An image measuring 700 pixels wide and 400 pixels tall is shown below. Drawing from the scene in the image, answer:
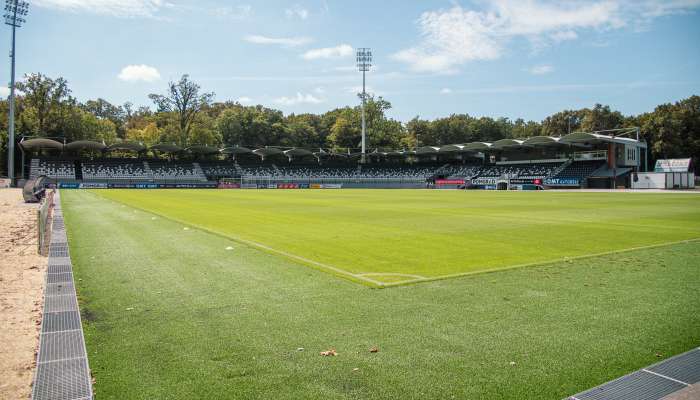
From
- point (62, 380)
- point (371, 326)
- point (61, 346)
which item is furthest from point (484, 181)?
point (62, 380)

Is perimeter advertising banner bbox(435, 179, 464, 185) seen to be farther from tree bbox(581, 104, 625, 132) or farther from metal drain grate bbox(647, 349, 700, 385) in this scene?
metal drain grate bbox(647, 349, 700, 385)

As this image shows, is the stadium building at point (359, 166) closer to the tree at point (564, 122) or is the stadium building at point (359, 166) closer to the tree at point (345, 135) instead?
the tree at point (345, 135)

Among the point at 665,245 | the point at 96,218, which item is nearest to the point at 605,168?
the point at 665,245

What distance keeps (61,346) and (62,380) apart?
3.11 feet

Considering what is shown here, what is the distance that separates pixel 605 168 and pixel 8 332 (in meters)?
75.4

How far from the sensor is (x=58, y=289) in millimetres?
7371

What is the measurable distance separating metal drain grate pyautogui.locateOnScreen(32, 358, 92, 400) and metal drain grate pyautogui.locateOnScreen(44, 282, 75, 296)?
3.12 m

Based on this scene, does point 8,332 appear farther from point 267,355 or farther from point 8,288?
point 267,355

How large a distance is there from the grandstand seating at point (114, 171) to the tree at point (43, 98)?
1438 centimetres

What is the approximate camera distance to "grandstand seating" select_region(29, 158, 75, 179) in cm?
7225

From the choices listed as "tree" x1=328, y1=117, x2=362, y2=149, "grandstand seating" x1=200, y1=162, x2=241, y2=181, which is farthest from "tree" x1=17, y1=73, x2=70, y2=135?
"tree" x1=328, y1=117, x2=362, y2=149

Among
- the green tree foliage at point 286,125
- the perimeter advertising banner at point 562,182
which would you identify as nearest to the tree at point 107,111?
the green tree foliage at point 286,125

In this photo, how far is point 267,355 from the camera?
15.0 ft

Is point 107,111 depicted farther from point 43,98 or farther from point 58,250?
point 58,250
